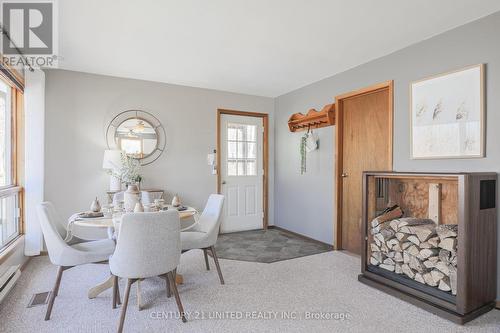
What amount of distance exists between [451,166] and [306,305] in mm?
1831

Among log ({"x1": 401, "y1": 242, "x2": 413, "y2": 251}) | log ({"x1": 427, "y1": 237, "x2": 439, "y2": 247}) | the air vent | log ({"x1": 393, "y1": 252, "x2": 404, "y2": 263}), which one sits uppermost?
log ({"x1": 427, "y1": 237, "x2": 439, "y2": 247})

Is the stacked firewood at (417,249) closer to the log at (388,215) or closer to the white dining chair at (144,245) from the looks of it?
the log at (388,215)

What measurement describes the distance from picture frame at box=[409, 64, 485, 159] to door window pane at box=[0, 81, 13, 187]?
4.36 metres

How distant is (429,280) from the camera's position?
96.0 inches

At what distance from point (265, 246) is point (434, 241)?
2255 millimetres

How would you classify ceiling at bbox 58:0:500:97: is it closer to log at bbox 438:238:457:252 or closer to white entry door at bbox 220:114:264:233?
white entry door at bbox 220:114:264:233

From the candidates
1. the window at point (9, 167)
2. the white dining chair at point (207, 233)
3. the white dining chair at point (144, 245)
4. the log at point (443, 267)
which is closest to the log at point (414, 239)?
the log at point (443, 267)

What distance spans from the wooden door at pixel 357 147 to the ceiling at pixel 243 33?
0.48 meters

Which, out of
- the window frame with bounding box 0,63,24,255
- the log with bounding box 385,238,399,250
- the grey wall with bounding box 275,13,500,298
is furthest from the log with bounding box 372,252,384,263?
the window frame with bounding box 0,63,24,255

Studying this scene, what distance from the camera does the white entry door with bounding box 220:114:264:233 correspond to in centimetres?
497

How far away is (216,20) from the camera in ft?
8.35

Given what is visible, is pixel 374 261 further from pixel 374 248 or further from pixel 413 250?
pixel 413 250

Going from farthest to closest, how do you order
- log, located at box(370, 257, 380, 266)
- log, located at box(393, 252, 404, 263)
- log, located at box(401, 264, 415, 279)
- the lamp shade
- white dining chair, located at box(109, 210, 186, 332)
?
the lamp shade, log, located at box(370, 257, 380, 266), log, located at box(393, 252, 404, 263), log, located at box(401, 264, 415, 279), white dining chair, located at box(109, 210, 186, 332)

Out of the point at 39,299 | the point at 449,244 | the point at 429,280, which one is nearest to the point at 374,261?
the point at 429,280
